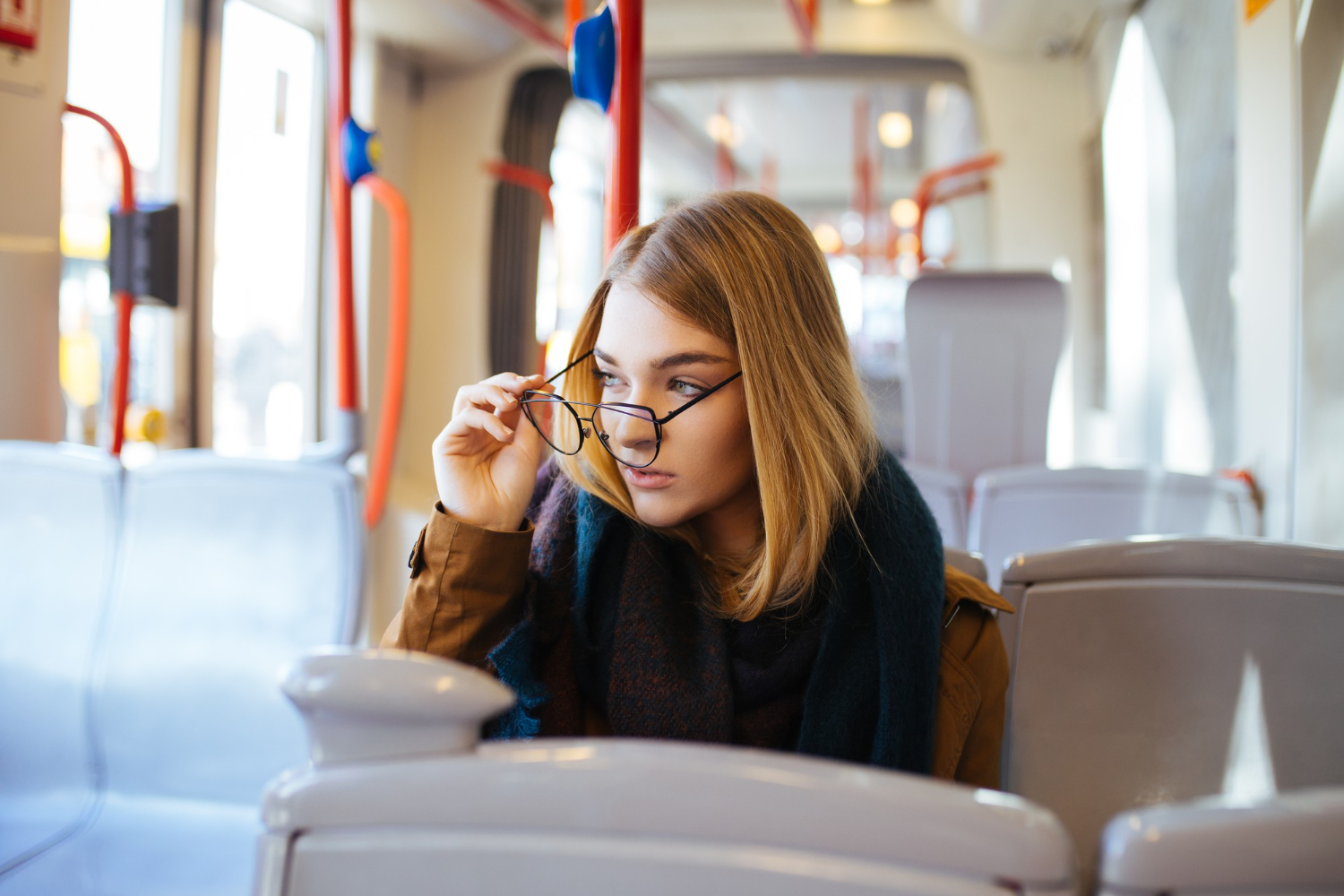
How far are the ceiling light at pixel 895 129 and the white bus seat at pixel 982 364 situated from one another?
6288 mm

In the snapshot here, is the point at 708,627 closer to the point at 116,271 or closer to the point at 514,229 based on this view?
the point at 116,271

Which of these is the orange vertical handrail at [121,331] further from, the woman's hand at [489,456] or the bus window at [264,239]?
the woman's hand at [489,456]

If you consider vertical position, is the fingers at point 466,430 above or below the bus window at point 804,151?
below

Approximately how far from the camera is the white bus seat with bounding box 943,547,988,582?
53.3 inches

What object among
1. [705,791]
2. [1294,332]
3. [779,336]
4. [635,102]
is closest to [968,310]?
[1294,332]

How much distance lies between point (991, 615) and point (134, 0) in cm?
322

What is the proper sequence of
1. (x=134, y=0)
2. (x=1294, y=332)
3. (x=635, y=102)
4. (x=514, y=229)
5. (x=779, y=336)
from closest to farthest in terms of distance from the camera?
(x=779, y=336) → (x=635, y=102) → (x=1294, y=332) → (x=134, y=0) → (x=514, y=229)

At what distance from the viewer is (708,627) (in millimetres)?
1147

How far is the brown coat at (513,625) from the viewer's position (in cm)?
110

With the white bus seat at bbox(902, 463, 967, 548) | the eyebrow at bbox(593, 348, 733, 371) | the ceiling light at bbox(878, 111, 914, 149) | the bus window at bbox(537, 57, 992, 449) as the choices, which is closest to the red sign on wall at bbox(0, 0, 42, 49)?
the eyebrow at bbox(593, 348, 733, 371)

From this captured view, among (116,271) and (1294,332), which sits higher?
(116,271)

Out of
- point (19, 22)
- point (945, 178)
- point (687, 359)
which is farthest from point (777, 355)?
point (945, 178)

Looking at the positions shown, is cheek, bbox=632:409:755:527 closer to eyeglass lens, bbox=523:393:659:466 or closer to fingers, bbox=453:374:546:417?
eyeglass lens, bbox=523:393:659:466

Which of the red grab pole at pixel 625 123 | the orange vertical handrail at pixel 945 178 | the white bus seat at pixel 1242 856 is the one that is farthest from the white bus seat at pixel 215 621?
the orange vertical handrail at pixel 945 178
